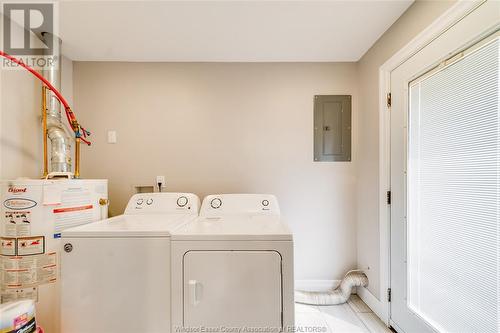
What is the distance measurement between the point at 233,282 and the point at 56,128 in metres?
1.77

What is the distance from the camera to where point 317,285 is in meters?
2.08

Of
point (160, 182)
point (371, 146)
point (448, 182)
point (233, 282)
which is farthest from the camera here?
point (160, 182)

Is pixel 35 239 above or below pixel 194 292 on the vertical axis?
above

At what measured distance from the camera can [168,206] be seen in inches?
71.1

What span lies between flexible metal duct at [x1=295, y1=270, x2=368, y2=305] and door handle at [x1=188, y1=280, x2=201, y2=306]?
3.97ft

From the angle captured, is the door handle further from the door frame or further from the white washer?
the door frame

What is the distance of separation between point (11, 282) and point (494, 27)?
2870 mm

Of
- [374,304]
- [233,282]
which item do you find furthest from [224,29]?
[374,304]

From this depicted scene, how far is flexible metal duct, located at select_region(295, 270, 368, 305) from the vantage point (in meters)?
1.93

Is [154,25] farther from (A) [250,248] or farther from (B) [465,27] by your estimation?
(B) [465,27]

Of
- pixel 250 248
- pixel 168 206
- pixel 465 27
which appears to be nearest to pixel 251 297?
pixel 250 248

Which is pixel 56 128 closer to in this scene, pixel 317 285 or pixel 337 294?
pixel 317 285

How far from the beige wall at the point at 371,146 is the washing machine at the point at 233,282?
44.8 inches

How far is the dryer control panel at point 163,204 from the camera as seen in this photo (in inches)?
70.5
